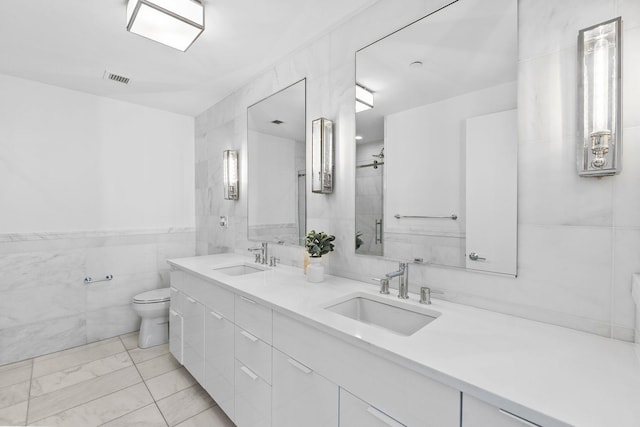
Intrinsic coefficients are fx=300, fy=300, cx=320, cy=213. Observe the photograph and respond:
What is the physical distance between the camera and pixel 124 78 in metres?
2.60

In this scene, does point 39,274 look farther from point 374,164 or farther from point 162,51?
point 374,164

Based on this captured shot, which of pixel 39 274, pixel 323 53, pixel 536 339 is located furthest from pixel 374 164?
pixel 39 274

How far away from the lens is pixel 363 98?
177 cm

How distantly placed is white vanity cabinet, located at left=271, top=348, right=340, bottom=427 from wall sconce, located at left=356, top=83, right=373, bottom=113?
1.39m

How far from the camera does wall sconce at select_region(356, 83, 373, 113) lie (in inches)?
68.4

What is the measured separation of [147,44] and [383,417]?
2.57 m

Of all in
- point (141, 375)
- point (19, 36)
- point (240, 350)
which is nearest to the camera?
point (240, 350)

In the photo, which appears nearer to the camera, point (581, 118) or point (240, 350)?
point (581, 118)

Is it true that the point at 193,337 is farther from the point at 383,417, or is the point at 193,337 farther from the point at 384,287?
the point at 383,417

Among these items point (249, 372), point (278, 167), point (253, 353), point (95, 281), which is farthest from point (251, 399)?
point (95, 281)

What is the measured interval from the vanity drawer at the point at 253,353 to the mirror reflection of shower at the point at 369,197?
0.74m

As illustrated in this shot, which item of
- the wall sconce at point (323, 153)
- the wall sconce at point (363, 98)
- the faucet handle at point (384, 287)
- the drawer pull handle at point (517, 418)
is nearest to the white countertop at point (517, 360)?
the drawer pull handle at point (517, 418)

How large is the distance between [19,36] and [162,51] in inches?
33.7

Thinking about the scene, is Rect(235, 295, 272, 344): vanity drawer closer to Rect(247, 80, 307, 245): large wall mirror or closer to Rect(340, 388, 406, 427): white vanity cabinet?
Rect(340, 388, 406, 427): white vanity cabinet
